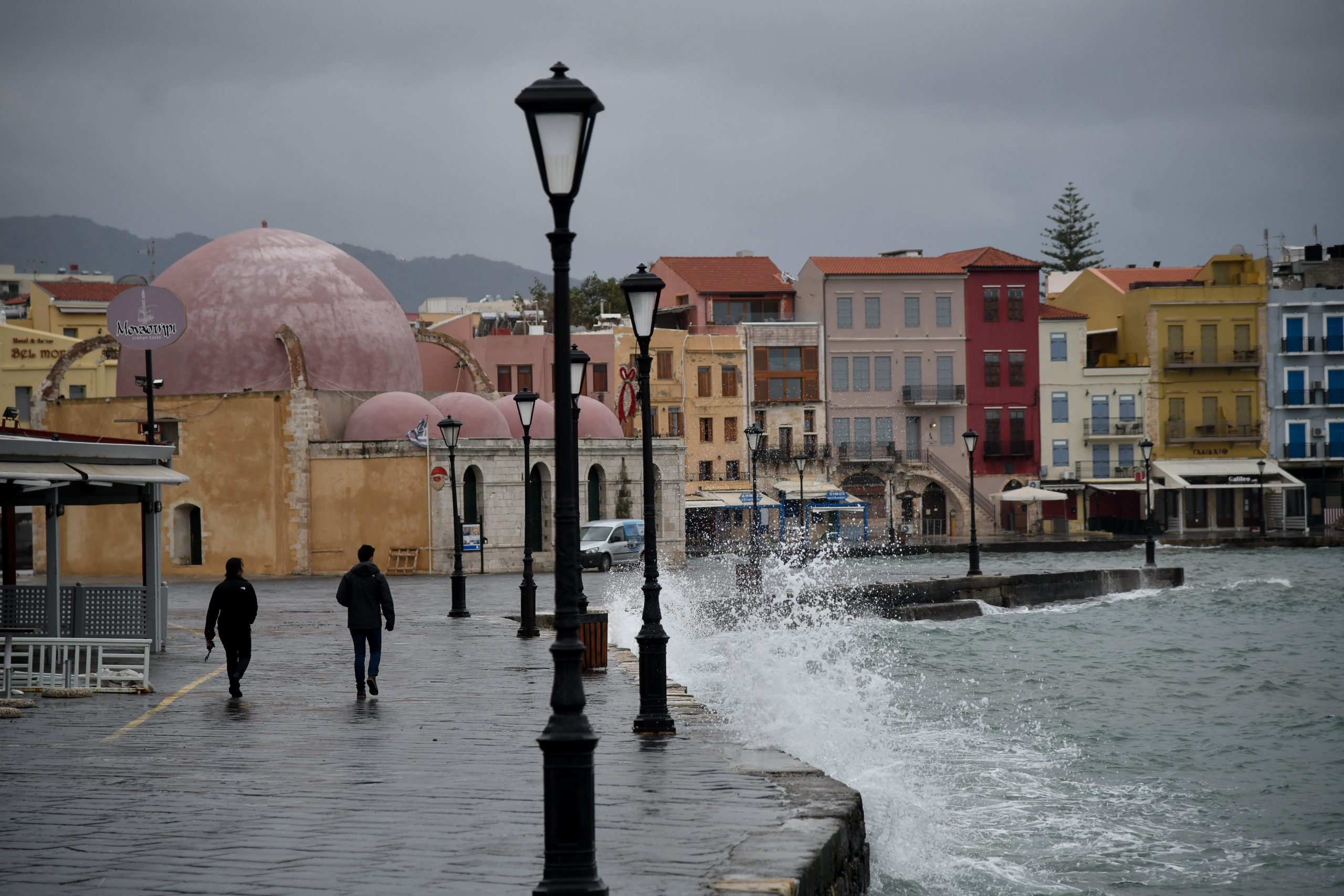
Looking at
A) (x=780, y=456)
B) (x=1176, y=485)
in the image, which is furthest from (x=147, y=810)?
(x=1176, y=485)

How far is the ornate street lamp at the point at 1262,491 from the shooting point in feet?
219

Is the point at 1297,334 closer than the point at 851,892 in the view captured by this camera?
No

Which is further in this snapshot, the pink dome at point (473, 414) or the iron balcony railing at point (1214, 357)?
the iron balcony railing at point (1214, 357)

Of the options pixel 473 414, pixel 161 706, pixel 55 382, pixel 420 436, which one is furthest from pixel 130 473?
pixel 55 382

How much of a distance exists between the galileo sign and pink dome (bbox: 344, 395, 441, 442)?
18.8 metres

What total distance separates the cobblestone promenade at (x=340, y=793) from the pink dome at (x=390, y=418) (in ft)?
92.6

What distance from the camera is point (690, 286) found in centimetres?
6775

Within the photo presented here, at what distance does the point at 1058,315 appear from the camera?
230ft

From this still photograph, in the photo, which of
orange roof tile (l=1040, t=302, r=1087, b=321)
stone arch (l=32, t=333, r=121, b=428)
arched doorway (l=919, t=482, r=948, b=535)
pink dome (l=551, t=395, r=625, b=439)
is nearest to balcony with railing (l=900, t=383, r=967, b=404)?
arched doorway (l=919, t=482, r=948, b=535)

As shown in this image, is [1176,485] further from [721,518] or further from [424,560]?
[424,560]

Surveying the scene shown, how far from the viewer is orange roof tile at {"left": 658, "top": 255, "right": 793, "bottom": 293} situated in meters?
68.2

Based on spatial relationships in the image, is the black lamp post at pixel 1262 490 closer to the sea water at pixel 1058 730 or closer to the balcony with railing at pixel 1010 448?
the balcony with railing at pixel 1010 448

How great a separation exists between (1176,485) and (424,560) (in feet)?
125

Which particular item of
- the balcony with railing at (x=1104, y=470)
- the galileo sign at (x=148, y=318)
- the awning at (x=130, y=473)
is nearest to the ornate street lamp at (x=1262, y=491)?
the balcony with railing at (x=1104, y=470)
